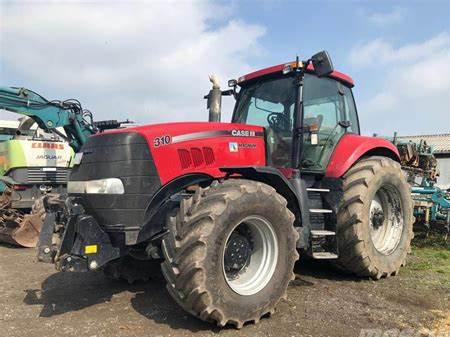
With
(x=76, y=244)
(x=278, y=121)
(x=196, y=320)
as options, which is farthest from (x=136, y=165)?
(x=278, y=121)

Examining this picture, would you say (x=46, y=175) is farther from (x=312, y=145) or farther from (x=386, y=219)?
(x=386, y=219)

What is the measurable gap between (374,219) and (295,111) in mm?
1806

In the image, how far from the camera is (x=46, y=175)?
9.63m

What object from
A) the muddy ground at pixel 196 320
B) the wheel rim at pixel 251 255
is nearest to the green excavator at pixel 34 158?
the muddy ground at pixel 196 320

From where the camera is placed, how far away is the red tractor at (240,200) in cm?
388

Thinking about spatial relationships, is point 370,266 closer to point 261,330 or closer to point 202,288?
point 261,330

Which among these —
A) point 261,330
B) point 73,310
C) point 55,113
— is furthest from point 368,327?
point 55,113

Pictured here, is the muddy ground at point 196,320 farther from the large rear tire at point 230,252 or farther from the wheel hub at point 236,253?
the wheel hub at point 236,253

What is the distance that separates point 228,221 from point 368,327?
1587 mm

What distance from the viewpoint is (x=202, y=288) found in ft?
12.1

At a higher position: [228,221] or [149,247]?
[228,221]

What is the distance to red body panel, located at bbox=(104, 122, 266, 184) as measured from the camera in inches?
169

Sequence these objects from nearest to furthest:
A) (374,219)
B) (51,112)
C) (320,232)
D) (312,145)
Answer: (320,232)
(312,145)
(374,219)
(51,112)

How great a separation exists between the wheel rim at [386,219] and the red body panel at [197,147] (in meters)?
1.98
